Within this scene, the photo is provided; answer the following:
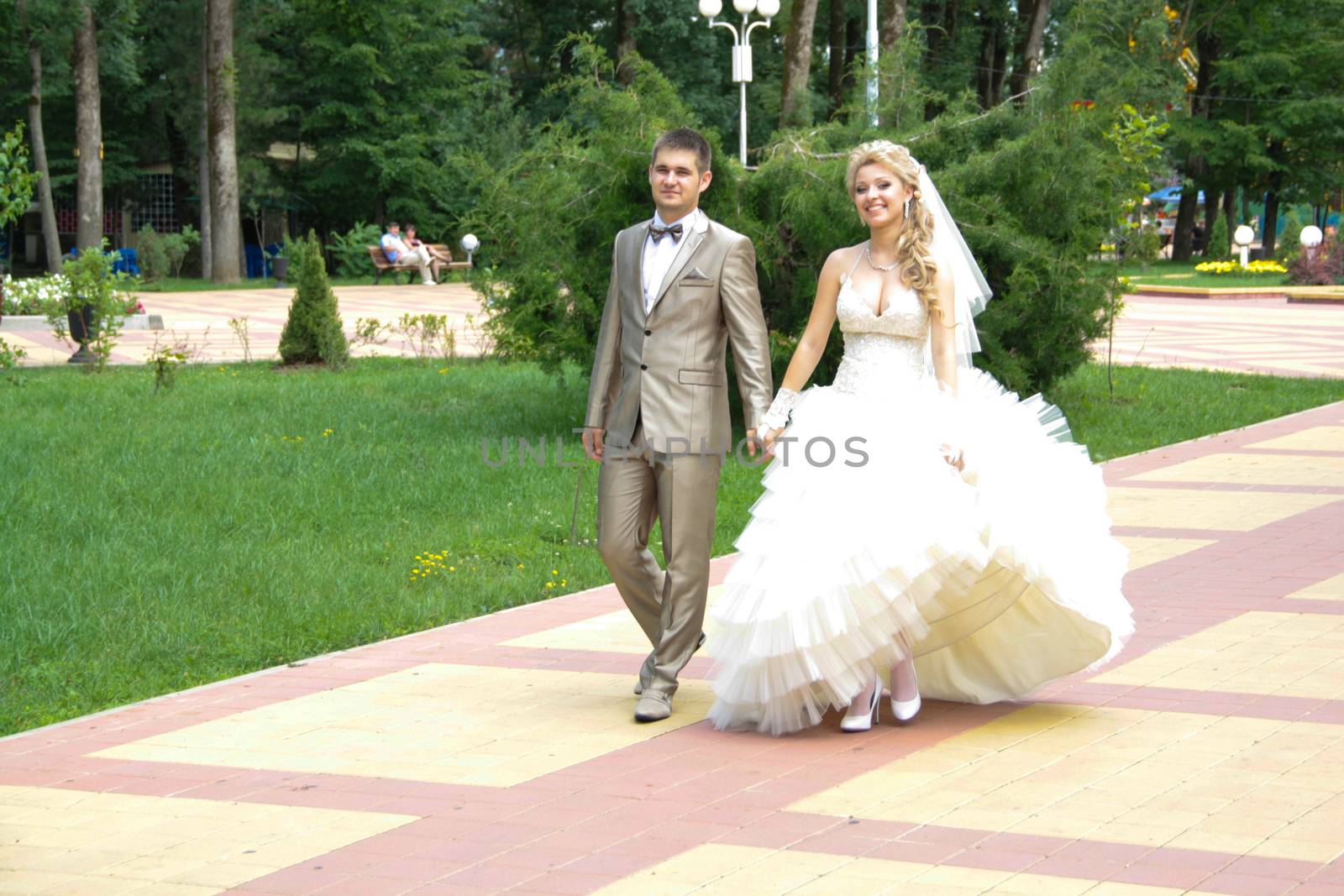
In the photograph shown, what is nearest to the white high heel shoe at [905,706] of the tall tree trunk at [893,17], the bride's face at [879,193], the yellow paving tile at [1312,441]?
the bride's face at [879,193]

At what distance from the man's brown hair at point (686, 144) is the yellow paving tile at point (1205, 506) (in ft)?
16.4

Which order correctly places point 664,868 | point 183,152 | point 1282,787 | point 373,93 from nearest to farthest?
1. point 664,868
2. point 1282,787
3. point 373,93
4. point 183,152

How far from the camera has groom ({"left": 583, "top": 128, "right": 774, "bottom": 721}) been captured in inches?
233

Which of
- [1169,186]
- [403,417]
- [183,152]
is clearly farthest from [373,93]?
[403,417]

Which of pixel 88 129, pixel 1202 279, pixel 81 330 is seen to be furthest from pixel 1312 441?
pixel 88 129

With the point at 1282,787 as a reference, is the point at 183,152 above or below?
above

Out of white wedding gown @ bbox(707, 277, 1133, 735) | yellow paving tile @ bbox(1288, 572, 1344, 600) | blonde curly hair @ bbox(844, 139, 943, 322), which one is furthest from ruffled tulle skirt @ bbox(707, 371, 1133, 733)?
yellow paving tile @ bbox(1288, 572, 1344, 600)

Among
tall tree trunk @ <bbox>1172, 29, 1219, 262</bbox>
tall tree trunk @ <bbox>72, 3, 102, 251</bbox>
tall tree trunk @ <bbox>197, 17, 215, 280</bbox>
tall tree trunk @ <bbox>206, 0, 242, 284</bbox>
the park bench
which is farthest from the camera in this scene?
tall tree trunk @ <bbox>1172, 29, 1219, 262</bbox>

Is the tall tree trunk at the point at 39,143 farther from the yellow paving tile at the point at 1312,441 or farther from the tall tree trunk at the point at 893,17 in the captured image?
the yellow paving tile at the point at 1312,441

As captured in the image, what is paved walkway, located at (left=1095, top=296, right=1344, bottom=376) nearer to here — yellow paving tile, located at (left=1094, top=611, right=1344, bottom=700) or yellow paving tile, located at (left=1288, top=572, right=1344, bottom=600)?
yellow paving tile, located at (left=1288, top=572, right=1344, bottom=600)

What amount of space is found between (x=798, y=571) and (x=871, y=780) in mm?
740

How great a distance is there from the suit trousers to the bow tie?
694 mm

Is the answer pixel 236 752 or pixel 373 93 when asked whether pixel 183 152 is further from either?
pixel 236 752

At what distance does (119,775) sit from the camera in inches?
211
